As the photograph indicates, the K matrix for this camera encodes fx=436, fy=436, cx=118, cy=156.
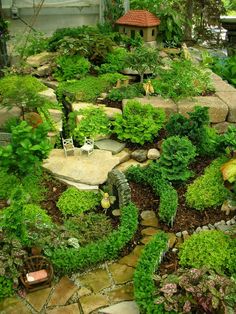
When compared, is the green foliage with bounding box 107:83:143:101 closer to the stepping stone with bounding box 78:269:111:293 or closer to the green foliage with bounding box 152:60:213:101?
the green foliage with bounding box 152:60:213:101

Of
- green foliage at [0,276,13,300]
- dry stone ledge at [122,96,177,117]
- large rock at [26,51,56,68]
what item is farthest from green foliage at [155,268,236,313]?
large rock at [26,51,56,68]

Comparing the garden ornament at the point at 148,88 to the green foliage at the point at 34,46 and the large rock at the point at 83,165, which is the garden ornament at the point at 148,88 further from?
the green foliage at the point at 34,46

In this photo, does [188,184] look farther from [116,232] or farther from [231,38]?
[231,38]

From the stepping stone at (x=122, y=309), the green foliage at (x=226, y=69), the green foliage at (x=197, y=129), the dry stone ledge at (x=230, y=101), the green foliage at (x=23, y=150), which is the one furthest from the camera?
the green foliage at (x=226, y=69)

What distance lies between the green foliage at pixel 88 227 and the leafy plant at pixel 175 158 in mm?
1012

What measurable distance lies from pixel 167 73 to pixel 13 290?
4581mm

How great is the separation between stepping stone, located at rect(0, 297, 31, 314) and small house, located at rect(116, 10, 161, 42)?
6282 mm

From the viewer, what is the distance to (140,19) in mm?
8875

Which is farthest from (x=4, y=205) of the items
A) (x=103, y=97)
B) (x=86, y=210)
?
(x=103, y=97)

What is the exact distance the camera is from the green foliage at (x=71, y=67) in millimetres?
7914

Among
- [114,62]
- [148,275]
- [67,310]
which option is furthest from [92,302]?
[114,62]

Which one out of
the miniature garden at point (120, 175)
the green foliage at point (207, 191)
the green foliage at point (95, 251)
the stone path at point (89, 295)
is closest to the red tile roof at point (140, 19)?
the miniature garden at point (120, 175)

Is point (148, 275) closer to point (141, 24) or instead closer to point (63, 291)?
point (63, 291)

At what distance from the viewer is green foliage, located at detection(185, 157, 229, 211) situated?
5254 mm
